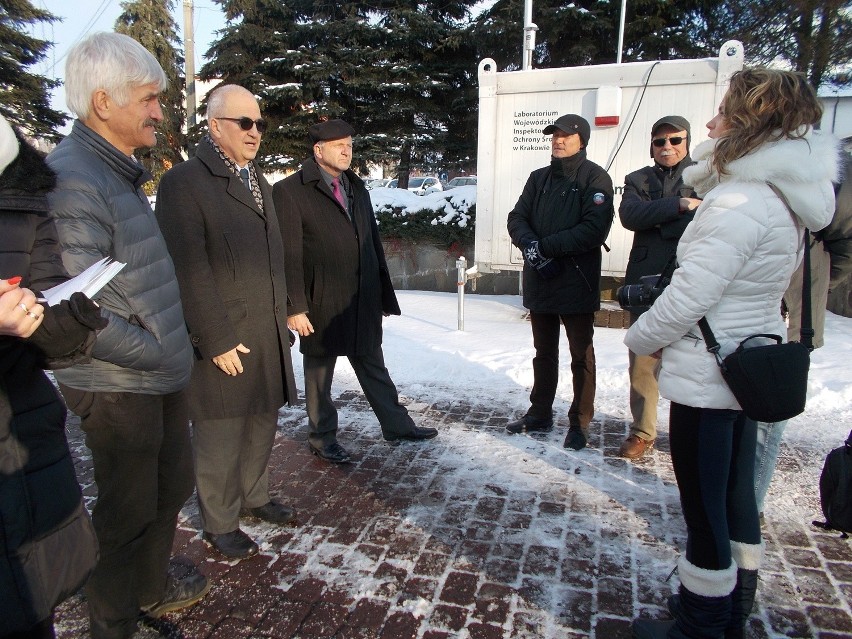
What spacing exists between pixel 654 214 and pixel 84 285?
10.0ft

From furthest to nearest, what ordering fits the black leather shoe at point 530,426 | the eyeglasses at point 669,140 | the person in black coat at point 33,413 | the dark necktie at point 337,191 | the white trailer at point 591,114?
the white trailer at point 591,114
the black leather shoe at point 530,426
the dark necktie at point 337,191
the eyeglasses at point 669,140
the person in black coat at point 33,413

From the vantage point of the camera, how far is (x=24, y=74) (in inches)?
658

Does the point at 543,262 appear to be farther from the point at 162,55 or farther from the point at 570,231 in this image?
the point at 162,55

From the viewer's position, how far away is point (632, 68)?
6.38 m

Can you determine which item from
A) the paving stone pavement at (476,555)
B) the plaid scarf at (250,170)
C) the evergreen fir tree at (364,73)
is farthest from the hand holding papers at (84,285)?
the evergreen fir tree at (364,73)

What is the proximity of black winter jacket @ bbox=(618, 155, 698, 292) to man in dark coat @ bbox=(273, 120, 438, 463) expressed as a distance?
1609 mm

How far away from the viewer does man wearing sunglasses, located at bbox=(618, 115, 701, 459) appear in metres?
3.62

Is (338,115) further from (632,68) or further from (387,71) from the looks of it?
(632,68)

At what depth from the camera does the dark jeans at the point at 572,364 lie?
415 centimetres

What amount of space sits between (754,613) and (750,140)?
1.87 metres

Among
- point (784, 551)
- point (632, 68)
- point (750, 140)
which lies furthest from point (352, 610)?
point (632, 68)

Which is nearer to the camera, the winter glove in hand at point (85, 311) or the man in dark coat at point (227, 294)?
the winter glove in hand at point (85, 311)

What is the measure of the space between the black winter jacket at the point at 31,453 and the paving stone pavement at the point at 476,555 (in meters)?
1.14

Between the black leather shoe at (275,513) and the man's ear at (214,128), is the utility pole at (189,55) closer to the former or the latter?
the man's ear at (214,128)
